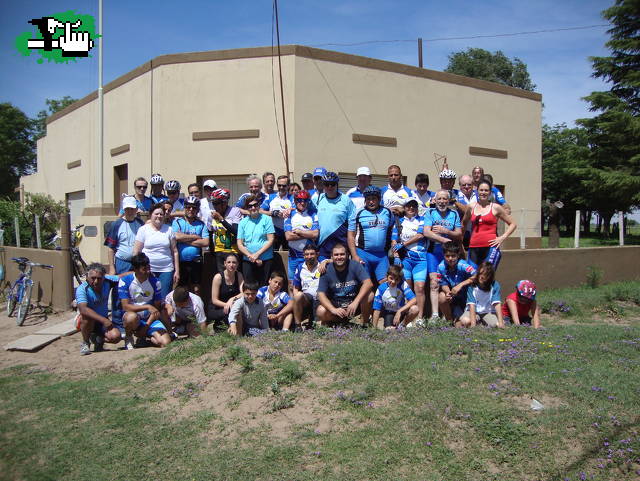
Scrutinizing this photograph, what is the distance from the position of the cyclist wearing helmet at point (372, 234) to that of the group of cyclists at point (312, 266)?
0.05 feet

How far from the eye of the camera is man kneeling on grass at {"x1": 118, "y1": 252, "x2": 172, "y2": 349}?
691 centimetres

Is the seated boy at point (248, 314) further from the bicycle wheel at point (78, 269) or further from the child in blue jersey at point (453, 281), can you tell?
the bicycle wheel at point (78, 269)

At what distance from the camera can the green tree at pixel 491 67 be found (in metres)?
47.9

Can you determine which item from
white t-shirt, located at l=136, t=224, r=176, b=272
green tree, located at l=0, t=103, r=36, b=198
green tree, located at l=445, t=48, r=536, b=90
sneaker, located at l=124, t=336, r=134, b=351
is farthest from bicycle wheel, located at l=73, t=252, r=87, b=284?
green tree, located at l=445, t=48, r=536, b=90

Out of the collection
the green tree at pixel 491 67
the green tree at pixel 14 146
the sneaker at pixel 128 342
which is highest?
the green tree at pixel 491 67

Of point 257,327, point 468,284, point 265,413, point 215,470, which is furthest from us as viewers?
point 468,284

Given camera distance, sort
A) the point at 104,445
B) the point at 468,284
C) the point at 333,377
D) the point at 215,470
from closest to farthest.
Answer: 1. the point at 215,470
2. the point at 104,445
3. the point at 333,377
4. the point at 468,284

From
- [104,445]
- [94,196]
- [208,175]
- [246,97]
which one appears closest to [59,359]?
[104,445]

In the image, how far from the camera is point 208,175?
13961 mm

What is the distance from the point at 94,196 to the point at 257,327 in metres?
13.8

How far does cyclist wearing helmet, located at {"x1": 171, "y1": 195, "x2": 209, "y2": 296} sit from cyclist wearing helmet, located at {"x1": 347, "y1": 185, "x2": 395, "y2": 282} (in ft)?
7.11

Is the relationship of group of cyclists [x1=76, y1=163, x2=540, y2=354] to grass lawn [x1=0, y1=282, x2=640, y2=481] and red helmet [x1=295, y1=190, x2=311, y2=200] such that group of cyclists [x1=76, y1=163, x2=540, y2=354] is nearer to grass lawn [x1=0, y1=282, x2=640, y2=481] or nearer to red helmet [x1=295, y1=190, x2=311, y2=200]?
red helmet [x1=295, y1=190, x2=311, y2=200]

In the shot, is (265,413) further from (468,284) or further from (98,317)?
(468,284)

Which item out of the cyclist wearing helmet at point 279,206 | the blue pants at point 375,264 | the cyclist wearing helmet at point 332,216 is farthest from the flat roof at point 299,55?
the blue pants at point 375,264
